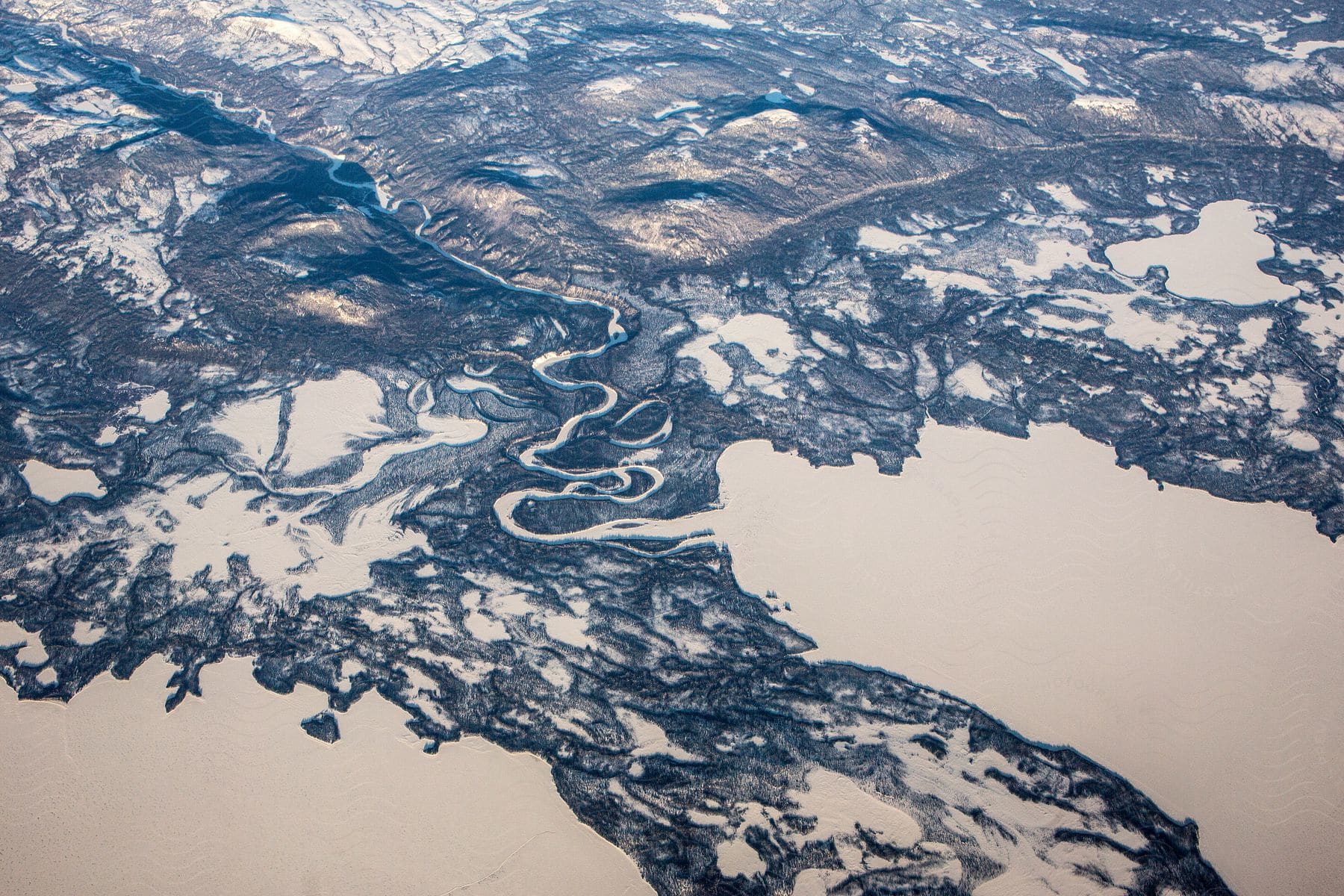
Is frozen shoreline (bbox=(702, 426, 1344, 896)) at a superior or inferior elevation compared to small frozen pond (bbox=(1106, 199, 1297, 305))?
inferior

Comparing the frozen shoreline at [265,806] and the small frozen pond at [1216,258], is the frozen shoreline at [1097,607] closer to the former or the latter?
the frozen shoreline at [265,806]

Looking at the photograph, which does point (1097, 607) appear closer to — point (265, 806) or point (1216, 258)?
point (1216, 258)

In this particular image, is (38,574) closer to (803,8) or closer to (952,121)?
(952,121)

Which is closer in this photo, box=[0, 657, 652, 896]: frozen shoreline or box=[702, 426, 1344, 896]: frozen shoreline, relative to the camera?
box=[0, 657, 652, 896]: frozen shoreline

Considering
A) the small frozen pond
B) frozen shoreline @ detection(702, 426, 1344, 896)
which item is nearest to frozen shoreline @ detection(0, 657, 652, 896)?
frozen shoreline @ detection(702, 426, 1344, 896)

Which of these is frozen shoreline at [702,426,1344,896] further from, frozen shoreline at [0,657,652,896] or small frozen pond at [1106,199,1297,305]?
small frozen pond at [1106,199,1297,305]

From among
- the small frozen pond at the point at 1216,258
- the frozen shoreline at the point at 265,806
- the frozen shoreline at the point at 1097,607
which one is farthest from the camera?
the small frozen pond at the point at 1216,258

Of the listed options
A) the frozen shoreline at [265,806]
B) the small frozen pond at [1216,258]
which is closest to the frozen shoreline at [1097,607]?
the frozen shoreline at [265,806]

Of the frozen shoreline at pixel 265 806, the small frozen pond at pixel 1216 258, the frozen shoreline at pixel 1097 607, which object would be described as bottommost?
the frozen shoreline at pixel 265 806

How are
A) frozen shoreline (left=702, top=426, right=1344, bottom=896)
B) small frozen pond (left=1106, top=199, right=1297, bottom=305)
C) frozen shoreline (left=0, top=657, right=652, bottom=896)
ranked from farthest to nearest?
small frozen pond (left=1106, top=199, right=1297, bottom=305)
frozen shoreline (left=702, top=426, right=1344, bottom=896)
frozen shoreline (left=0, top=657, right=652, bottom=896)

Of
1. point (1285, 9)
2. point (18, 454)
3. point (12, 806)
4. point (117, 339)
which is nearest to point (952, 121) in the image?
point (1285, 9)

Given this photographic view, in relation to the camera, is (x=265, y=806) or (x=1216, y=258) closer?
(x=265, y=806)

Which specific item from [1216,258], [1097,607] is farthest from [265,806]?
[1216,258]
